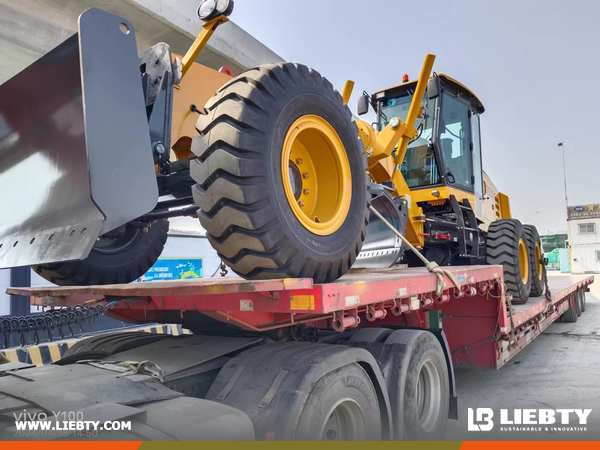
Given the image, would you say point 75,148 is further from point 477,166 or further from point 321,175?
point 477,166

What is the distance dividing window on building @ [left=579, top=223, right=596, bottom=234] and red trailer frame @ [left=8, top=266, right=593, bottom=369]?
29530 mm

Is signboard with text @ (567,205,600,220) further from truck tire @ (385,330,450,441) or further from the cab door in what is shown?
truck tire @ (385,330,450,441)

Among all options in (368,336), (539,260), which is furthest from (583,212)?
(368,336)

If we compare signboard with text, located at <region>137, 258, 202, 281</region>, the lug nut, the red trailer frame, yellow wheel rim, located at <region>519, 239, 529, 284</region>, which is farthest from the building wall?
the lug nut

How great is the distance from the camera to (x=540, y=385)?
594 cm

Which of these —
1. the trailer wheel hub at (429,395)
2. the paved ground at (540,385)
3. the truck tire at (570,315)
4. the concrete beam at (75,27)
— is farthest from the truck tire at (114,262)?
the truck tire at (570,315)

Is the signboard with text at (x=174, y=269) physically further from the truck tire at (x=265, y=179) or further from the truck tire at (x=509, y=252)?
the truck tire at (x=265, y=179)

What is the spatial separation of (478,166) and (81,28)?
6.57m

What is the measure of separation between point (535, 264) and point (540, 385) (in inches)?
81.7

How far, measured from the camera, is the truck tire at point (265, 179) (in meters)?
2.43

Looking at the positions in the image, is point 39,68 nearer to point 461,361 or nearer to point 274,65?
point 274,65

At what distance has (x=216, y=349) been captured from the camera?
3.03m

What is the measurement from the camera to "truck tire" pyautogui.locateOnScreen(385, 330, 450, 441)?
10.5 ft

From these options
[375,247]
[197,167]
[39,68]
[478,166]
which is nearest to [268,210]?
[197,167]
